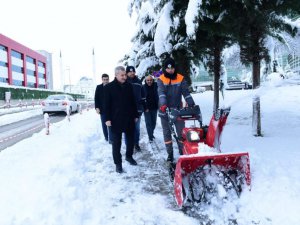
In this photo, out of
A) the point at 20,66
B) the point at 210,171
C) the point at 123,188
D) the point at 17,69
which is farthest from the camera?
the point at 20,66

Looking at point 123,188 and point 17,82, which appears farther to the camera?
point 17,82

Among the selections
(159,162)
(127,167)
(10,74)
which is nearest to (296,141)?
(159,162)

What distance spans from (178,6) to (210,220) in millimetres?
5376

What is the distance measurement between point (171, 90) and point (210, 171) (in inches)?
80.8

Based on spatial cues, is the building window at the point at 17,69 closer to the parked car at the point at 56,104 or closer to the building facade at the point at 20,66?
the building facade at the point at 20,66

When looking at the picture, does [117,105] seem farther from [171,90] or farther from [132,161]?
[132,161]

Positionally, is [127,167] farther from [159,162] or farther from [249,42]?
[249,42]

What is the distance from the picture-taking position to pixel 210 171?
15.5 feet

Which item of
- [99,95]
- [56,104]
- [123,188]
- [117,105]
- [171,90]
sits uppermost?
[171,90]

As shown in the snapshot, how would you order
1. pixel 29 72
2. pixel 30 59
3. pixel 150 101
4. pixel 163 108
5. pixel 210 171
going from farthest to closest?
pixel 30 59 < pixel 29 72 < pixel 150 101 < pixel 163 108 < pixel 210 171

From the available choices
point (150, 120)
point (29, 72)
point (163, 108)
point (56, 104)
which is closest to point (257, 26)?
point (163, 108)

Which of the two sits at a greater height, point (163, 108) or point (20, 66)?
point (20, 66)

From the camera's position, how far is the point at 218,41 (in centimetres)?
1027

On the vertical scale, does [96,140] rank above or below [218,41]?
below
